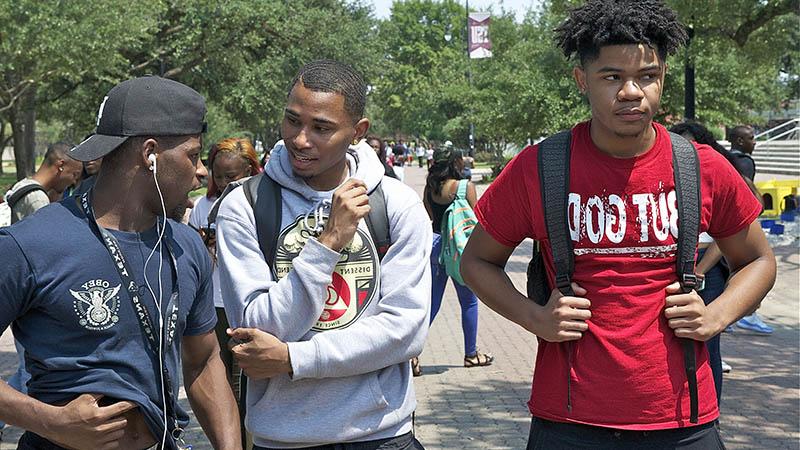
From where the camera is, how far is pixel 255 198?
126 inches

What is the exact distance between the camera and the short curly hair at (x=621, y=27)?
3.02 metres

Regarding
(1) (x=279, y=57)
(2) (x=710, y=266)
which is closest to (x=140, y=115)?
(2) (x=710, y=266)

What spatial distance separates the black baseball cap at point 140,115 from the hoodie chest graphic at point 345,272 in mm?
464

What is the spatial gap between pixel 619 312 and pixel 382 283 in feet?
2.39

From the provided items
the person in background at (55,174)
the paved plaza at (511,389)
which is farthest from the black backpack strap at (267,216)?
the person in background at (55,174)

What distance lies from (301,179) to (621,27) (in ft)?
3.55

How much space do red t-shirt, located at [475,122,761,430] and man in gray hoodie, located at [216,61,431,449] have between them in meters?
0.42

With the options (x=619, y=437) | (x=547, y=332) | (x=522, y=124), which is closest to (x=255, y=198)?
(x=547, y=332)

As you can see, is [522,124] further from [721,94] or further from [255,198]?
[255,198]

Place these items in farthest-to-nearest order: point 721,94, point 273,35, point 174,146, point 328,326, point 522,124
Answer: point 273,35 → point 522,124 → point 721,94 → point 328,326 → point 174,146

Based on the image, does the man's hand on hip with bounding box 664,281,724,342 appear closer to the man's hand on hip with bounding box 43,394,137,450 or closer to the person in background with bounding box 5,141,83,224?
the man's hand on hip with bounding box 43,394,137,450

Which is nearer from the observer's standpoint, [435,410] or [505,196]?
[505,196]

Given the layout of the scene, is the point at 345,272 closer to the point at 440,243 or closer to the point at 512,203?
the point at 512,203

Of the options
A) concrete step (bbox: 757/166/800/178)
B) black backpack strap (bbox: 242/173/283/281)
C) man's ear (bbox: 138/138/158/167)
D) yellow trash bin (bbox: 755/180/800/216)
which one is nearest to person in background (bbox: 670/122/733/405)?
black backpack strap (bbox: 242/173/283/281)
